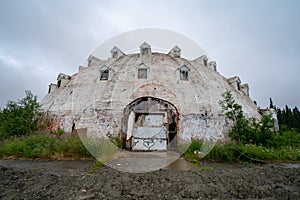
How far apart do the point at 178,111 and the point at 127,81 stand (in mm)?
4773

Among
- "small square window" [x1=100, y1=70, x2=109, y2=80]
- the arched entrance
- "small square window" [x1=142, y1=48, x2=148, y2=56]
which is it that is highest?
"small square window" [x1=142, y1=48, x2=148, y2=56]

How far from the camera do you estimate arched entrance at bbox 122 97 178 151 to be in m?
11.6

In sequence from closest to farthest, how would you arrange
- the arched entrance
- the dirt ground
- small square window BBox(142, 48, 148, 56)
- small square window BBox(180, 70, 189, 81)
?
the dirt ground
the arched entrance
small square window BBox(180, 70, 189, 81)
small square window BBox(142, 48, 148, 56)

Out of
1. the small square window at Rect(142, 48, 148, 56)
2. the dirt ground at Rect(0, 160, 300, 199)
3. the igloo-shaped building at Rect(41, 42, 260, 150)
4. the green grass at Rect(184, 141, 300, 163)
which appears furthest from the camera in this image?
the small square window at Rect(142, 48, 148, 56)

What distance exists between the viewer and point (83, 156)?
8062mm

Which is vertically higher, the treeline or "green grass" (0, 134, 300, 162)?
the treeline

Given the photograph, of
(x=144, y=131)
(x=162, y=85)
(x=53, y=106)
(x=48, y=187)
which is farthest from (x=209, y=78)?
(x=48, y=187)

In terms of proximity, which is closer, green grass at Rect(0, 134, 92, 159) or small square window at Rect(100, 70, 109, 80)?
green grass at Rect(0, 134, 92, 159)

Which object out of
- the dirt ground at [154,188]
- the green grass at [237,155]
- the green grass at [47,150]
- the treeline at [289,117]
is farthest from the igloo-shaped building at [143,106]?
the treeline at [289,117]

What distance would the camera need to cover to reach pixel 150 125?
12258 millimetres

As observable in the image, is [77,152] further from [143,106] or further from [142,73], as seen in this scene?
[142,73]

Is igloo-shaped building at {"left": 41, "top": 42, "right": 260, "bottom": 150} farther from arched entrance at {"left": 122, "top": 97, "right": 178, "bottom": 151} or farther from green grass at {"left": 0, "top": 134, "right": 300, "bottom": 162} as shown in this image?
green grass at {"left": 0, "top": 134, "right": 300, "bottom": 162}

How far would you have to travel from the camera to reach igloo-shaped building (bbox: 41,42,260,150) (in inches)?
459

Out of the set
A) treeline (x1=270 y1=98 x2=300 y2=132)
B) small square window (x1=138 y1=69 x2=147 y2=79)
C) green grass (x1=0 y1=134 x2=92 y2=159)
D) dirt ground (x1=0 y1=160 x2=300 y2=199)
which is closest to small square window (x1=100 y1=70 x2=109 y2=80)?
small square window (x1=138 y1=69 x2=147 y2=79)
